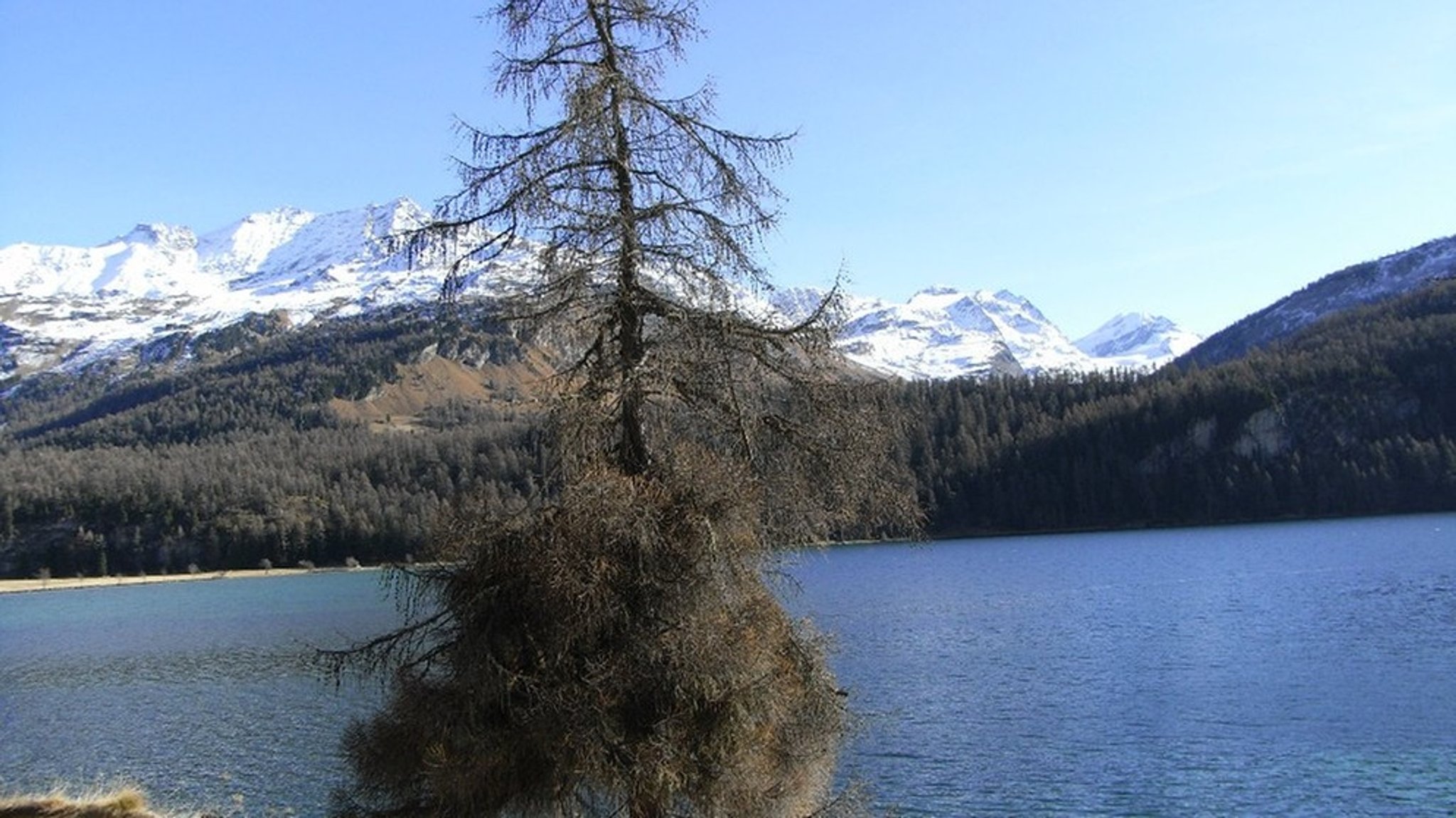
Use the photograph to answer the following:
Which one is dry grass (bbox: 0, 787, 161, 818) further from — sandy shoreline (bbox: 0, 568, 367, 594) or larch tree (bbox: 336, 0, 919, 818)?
sandy shoreline (bbox: 0, 568, 367, 594)

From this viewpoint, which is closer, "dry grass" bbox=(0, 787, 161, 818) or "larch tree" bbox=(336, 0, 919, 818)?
"larch tree" bbox=(336, 0, 919, 818)

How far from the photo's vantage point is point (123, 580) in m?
171

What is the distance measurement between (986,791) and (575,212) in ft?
73.4

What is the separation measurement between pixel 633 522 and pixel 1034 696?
33.7 metres

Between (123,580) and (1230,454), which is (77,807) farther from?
(1230,454)

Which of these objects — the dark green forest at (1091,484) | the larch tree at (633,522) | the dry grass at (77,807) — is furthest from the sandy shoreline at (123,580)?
the larch tree at (633,522)

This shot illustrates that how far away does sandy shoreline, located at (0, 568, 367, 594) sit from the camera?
163000 millimetres

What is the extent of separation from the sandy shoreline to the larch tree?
552ft

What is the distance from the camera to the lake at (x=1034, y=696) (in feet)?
95.1

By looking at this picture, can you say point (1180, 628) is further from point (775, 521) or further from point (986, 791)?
point (775, 521)

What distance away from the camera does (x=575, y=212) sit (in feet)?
39.8

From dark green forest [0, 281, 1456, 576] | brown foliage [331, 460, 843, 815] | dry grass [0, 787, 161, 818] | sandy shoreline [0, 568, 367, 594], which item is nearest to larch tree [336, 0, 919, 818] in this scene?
brown foliage [331, 460, 843, 815]

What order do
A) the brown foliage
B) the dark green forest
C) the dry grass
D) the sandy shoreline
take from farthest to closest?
the dark green forest → the sandy shoreline → the dry grass → the brown foliage

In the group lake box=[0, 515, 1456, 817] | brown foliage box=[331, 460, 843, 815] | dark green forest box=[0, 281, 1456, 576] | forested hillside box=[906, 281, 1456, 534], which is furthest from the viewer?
dark green forest box=[0, 281, 1456, 576]
